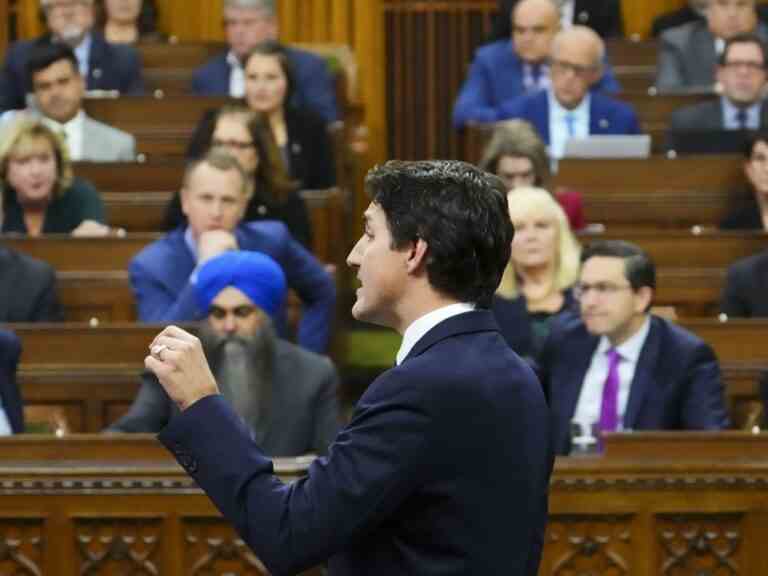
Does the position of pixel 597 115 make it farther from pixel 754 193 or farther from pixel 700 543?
pixel 700 543

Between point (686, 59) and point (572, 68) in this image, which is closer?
point (572, 68)

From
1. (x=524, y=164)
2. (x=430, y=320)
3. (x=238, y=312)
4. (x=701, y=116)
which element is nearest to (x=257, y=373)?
(x=238, y=312)

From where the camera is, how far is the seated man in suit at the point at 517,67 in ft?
29.7

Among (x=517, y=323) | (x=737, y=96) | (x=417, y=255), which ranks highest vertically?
(x=417, y=255)

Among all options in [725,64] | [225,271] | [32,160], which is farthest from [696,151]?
[225,271]

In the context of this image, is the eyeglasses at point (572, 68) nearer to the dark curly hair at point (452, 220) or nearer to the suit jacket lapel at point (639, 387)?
the suit jacket lapel at point (639, 387)

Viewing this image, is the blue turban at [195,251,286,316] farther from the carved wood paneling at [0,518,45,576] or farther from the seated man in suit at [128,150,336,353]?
the carved wood paneling at [0,518,45,576]

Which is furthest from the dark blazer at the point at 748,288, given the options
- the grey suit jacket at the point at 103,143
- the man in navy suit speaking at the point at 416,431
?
the man in navy suit speaking at the point at 416,431

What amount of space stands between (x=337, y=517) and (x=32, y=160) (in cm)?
488

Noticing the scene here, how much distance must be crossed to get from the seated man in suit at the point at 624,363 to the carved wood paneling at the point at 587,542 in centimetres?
89

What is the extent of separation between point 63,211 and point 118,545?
3.28 metres

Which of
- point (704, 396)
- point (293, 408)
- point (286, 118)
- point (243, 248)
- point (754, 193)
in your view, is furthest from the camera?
point (286, 118)

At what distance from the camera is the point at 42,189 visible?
23.4ft

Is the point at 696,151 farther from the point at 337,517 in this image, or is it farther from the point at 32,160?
the point at 337,517
